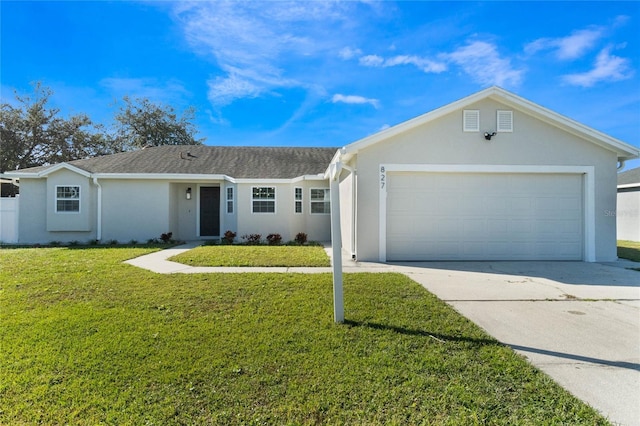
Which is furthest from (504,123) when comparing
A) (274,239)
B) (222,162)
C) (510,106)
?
(222,162)

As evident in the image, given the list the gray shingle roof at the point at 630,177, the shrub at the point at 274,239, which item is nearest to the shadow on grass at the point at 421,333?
the shrub at the point at 274,239

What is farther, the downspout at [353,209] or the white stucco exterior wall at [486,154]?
the downspout at [353,209]

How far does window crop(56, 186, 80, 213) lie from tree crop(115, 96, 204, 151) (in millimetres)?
18251

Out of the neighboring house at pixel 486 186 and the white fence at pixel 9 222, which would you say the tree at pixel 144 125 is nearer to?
the white fence at pixel 9 222

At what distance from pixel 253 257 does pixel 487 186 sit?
681 centimetres

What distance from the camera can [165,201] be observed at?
Answer: 13.0 metres

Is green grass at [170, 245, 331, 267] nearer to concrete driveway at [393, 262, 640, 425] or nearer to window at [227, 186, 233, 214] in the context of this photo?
concrete driveway at [393, 262, 640, 425]

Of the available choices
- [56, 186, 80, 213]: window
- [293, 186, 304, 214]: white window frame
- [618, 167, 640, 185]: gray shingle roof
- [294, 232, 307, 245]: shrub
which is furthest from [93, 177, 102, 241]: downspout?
[618, 167, 640, 185]: gray shingle roof

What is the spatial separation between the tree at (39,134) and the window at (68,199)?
1790cm

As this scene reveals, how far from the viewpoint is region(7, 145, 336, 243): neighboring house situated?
12.5m

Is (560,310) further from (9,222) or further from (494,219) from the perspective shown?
(9,222)

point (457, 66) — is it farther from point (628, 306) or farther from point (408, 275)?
point (628, 306)

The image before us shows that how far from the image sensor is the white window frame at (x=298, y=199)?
13.4 metres

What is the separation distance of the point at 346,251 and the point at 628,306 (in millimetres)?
6634
